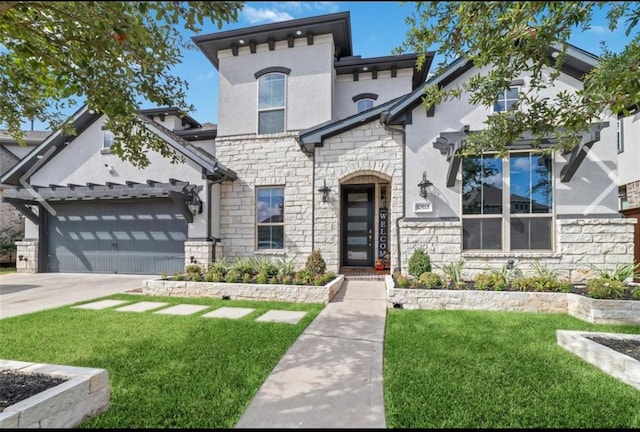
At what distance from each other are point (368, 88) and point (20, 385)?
35.9ft

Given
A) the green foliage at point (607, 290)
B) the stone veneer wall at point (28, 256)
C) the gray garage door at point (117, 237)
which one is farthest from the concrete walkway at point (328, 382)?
the stone veneer wall at point (28, 256)

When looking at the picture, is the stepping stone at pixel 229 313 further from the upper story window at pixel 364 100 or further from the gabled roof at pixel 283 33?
the gabled roof at pixel 283 33

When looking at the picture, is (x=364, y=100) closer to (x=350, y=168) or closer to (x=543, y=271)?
(x=350, y=168)

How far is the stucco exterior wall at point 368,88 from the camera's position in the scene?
10711 millimetres

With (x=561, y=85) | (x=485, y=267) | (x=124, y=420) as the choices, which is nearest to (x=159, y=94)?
(x=124, y=420)

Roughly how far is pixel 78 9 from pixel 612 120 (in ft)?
32.4

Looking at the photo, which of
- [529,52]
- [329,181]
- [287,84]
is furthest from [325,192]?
[529,52]

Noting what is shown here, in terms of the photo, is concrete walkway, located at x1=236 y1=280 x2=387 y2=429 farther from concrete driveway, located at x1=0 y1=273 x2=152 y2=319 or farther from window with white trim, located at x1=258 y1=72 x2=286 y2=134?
window with white trim, located at x1=258 y1=72 x2=286 y2=134

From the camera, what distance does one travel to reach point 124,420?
2549mm

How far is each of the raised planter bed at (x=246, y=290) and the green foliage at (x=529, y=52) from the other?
4.26 m

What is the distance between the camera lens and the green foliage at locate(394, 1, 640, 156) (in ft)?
8.82

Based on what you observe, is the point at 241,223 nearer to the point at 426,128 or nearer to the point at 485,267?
the point at 426,128

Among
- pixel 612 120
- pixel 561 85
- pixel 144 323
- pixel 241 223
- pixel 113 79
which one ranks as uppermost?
pixel 561 85

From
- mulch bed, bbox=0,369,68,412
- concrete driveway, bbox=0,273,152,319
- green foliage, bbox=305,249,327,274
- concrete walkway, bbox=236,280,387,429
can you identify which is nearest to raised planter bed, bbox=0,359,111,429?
mulch bed, bbox=0,369,68,412
